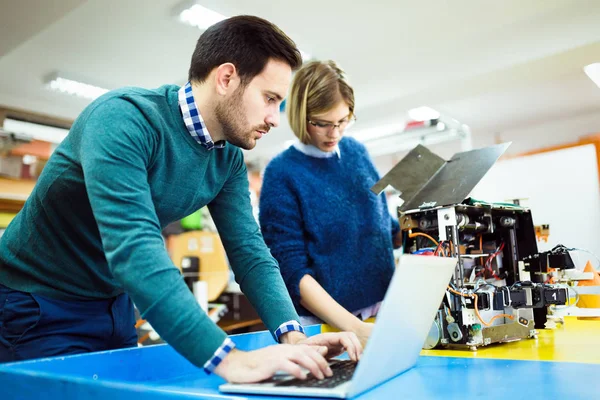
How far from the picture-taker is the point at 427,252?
111 centimetres

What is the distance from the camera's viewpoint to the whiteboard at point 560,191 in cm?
153

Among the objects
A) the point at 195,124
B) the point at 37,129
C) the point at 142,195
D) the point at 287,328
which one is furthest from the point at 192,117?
the point at 37,129

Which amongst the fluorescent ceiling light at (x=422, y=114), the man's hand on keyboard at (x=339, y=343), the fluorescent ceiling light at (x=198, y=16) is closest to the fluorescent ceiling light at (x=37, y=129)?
the fluorescent ceiling light at (x=198, y=16)

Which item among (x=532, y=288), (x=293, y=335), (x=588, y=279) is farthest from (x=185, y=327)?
(x=588, y=279)

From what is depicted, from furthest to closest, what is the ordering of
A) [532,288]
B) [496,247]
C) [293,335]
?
[496,247] < [532,288] < [293,335]

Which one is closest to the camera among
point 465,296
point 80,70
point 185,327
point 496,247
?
point 185,327

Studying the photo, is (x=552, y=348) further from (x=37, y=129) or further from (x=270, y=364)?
(x=37, y=129)

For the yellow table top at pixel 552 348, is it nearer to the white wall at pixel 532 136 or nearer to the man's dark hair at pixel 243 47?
the man's dark hair at pixel 243 47

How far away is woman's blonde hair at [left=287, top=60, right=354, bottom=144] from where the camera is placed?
1.44 meters

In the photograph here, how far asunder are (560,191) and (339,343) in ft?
3.68

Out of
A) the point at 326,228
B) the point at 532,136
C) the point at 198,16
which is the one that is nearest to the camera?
the point at 326,228

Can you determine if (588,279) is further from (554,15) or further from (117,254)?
(554,15)

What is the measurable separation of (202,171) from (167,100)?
153mm

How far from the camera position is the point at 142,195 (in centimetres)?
73
